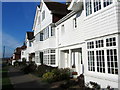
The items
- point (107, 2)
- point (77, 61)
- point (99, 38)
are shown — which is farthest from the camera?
point (77, 61)

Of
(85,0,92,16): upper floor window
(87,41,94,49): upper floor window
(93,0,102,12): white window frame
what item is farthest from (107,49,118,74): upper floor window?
(85,0,92,16): upper floor window

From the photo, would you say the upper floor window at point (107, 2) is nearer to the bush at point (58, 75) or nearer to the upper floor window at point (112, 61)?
the upper floor window at point (112, 61)

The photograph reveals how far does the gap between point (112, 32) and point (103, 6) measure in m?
1.77

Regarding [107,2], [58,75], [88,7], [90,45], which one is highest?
[88,7]

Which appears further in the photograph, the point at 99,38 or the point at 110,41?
the point at 99,38

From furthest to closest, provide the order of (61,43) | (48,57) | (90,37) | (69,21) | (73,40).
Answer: (48,57)
(61,43)
(69,21)
(73,40)
(90,37)

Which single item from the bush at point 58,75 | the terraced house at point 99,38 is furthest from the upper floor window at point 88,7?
the bush at point 58,75

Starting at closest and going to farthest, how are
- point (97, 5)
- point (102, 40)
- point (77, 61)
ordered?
point (102, 40) → point (97, 5) → point (77, 61)

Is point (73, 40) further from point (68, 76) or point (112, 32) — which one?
point (112, 32)

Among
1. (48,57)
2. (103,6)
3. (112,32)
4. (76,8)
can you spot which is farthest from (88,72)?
(48,57)

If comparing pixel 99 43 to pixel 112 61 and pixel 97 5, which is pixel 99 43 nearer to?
pixel 112 61

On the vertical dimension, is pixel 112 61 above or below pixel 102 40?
below

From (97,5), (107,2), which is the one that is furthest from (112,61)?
(97,5)

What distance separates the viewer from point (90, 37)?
392 inches
